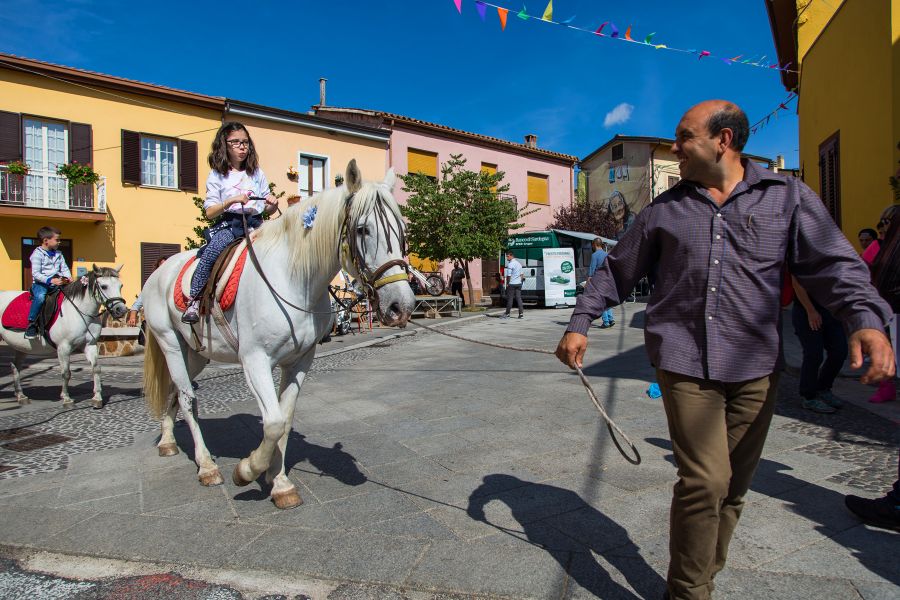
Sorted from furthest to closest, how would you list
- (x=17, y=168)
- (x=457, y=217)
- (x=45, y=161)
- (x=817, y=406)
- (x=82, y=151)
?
(x=457, y=217) → (x=82, y=151) → (x=45, y=161) → (x=17, y=168) → (x=817, y=406)

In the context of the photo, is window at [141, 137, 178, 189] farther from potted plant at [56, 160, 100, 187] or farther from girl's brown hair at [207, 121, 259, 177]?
girl's brown hair at [207, 121, 259, 177]

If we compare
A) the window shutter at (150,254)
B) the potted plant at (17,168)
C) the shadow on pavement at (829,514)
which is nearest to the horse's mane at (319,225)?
the shadow on pavement at (829,514)

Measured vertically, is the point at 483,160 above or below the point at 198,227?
above

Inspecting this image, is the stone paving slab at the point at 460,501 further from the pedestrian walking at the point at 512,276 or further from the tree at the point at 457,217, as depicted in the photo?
the tree at the point at 457,217

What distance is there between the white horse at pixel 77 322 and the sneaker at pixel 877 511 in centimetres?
765

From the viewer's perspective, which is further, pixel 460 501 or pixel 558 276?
pixel 558 276

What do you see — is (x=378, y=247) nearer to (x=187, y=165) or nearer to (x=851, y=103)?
(x=851, y=103)

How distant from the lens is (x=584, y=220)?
3097cm

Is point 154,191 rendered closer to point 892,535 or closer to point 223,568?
point 223,568

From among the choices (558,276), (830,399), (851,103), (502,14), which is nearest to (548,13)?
(502,14)

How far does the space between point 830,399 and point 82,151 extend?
64.8ft

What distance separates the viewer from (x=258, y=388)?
3.12 metres

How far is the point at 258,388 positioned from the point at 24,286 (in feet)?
55.4

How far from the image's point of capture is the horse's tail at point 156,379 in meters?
4.48
